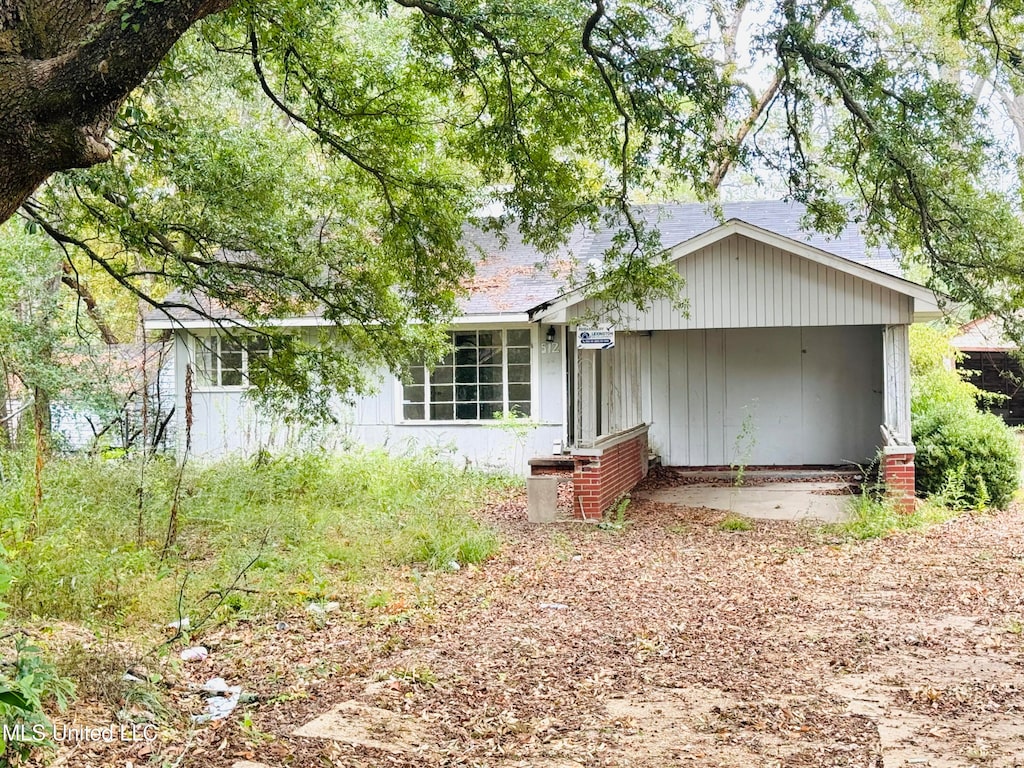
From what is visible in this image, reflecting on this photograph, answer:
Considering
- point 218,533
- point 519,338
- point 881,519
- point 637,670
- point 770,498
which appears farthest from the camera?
point 519,338

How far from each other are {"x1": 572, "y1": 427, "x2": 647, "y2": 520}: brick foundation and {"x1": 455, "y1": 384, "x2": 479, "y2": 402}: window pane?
11.1 feet

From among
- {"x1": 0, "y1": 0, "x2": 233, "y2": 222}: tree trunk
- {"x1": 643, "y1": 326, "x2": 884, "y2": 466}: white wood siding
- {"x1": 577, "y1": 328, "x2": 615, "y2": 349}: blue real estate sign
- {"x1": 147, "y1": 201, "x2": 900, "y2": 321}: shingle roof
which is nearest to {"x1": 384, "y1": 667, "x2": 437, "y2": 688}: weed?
{"x1": 0, "y1": 0, "x2": 233, "y2": 222}: tree trunk

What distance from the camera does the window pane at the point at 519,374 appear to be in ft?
53.0

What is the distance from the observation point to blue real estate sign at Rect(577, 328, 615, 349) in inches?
441

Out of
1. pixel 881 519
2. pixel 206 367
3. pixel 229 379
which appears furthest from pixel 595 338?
pixel 206 367

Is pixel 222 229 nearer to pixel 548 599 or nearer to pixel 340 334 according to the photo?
pixel 340 334

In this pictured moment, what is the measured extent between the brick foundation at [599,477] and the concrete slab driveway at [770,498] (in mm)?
717

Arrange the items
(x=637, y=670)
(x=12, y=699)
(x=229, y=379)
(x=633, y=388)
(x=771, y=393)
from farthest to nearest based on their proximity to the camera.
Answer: (x=229, y=379)
(x=771, y=393)
(x=633, y=388)
(x=637, y=670)
(x=12, y=699)

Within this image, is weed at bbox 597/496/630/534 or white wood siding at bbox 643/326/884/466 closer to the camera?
weed at bbox 597/496/630/534

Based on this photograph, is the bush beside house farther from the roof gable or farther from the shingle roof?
the shingle roof

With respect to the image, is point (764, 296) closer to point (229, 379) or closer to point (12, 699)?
point (229, 379)

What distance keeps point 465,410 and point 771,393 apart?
17.3 ft

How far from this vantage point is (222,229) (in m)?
9.72

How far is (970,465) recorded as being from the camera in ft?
40.2
